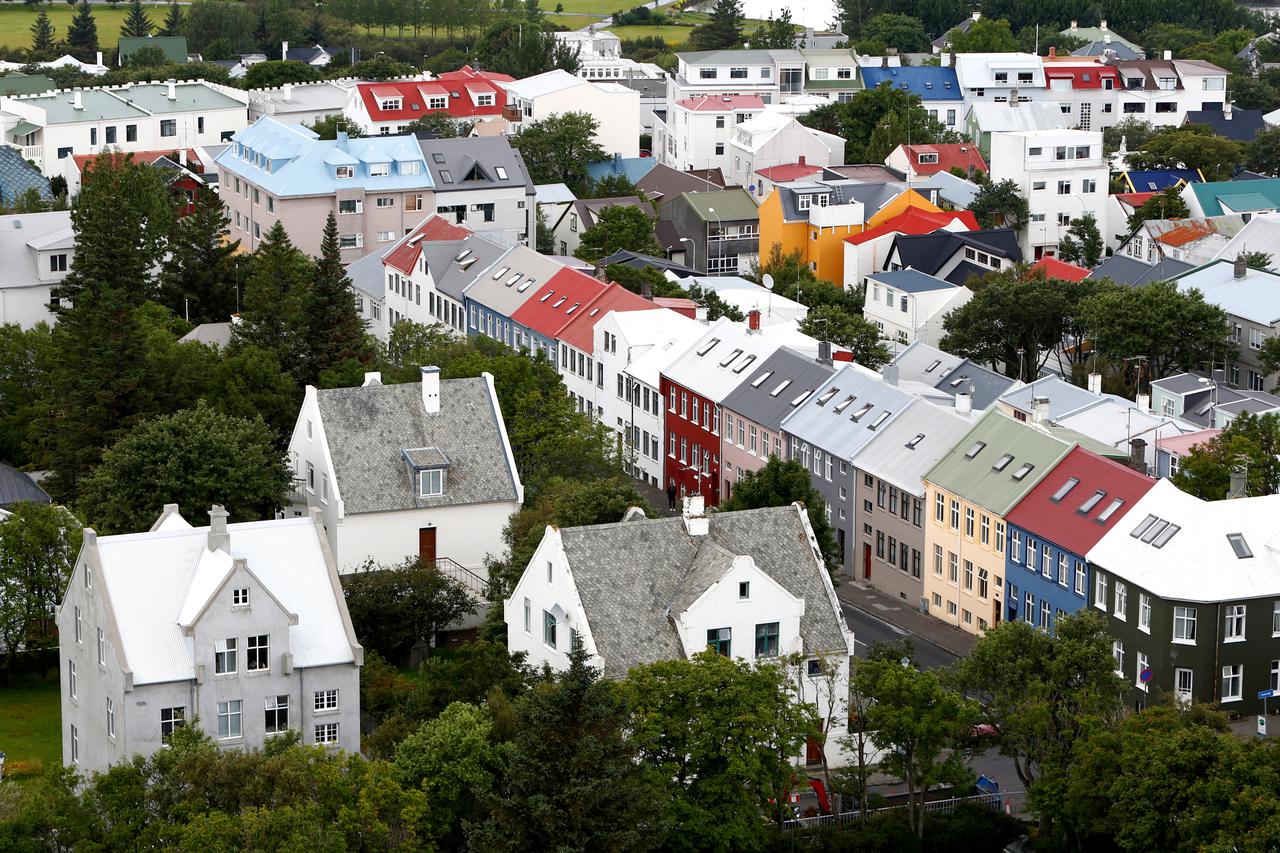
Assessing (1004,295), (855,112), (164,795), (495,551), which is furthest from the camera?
(855,112)

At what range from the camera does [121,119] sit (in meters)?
170

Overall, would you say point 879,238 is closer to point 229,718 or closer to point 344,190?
point 344,190

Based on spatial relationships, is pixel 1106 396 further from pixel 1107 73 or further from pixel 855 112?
pixel 1107 73

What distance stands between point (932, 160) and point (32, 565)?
92.1 meters

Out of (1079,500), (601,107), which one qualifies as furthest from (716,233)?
(1079,500)

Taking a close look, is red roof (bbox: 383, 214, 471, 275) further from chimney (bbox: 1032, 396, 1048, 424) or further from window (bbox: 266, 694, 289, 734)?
window (bbox: 266, 694, 289, 734)

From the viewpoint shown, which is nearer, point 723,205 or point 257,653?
point 257,653

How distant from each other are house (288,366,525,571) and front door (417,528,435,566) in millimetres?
35

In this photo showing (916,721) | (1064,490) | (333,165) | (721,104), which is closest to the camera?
(916,721)

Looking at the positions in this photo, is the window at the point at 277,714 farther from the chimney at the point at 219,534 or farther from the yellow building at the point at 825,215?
the yellow building at the point at 825,215

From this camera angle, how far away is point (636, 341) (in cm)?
10369

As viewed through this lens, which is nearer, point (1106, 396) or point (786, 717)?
point (786, 717)

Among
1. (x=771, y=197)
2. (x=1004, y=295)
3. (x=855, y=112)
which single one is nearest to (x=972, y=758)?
(x=1004, y=295)

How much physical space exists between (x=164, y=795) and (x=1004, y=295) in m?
62.5
